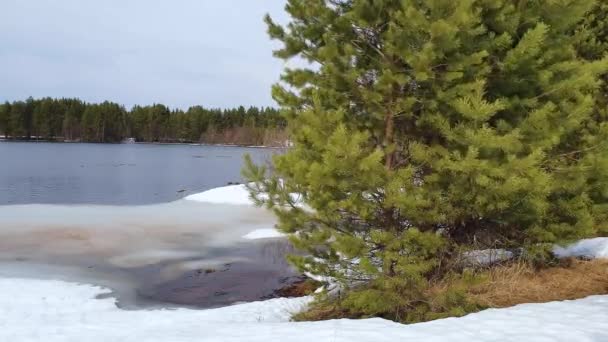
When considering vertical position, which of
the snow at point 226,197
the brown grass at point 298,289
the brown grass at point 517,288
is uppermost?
the brown grass at point 517,288

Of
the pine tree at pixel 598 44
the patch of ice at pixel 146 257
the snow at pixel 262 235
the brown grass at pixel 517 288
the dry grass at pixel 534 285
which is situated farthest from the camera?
the snow at pixel 262 235

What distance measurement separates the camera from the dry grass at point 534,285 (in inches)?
258

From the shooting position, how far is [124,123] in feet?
403

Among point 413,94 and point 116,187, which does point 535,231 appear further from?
point 116,187

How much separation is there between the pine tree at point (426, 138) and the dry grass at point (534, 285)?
46cm

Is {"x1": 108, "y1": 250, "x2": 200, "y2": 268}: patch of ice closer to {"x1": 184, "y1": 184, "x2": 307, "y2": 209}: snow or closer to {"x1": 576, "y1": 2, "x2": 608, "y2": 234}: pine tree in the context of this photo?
{"x1": 576, "y1": 2, "x2": 608, "y2": 234}: pine tree

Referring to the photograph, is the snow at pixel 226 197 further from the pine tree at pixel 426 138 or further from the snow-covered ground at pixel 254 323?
the pine tree at pixel 426 138

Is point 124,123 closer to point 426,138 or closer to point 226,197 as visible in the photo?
point 226,197

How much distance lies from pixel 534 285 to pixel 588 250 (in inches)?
103

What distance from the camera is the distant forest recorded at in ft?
373

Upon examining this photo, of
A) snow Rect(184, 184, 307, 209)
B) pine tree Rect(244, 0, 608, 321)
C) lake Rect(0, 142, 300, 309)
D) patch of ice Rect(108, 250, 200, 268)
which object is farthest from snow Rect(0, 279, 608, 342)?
snow Rect(184, 184, 307, 209)

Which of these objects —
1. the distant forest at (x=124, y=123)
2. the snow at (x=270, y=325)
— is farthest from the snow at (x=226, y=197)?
the distant forest at (x=124, y=123)

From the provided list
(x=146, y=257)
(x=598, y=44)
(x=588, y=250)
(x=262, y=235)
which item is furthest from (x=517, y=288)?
(x=262, y=235)

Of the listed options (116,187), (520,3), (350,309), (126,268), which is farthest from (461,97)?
(116,187)
